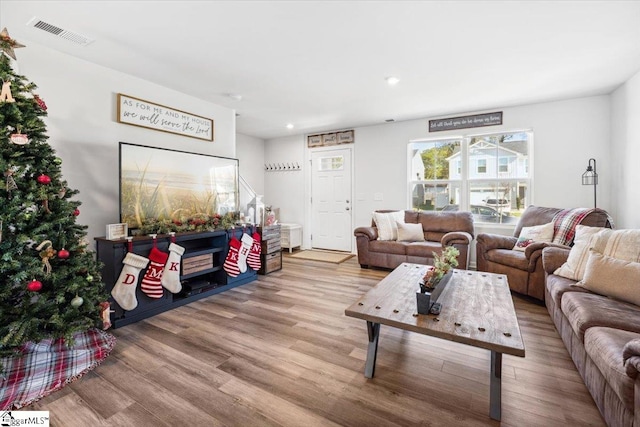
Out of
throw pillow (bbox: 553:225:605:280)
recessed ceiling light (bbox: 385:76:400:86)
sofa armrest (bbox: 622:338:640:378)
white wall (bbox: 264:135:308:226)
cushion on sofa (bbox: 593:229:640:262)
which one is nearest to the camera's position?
sofa armrest (bbox: 622:338:640:378)

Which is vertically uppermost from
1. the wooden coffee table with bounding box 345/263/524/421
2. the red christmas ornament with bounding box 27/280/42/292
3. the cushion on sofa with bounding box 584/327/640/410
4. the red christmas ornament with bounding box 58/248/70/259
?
the red christmas ornament with bounding box 58/248/70/259

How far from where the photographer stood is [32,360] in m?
1.99

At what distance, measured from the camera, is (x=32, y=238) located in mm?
1889

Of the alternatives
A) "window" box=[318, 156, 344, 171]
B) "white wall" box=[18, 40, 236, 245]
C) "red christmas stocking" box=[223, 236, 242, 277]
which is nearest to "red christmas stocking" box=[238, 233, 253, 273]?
"red christmas stocking" box=[223, 236, 242, 277]

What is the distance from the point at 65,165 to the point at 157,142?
0.96 m

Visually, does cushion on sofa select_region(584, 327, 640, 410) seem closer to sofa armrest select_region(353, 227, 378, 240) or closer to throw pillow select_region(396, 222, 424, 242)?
throw pillow select_region(396, 222, 424, 242)

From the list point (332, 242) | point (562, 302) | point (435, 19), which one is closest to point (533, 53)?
point (435, 19)

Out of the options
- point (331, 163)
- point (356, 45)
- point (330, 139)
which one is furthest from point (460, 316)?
point (330, 139)

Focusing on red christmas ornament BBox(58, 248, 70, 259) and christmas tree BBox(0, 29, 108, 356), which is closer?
christmas tree BBox(0, 29, 108, 356)

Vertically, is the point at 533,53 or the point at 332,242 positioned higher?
the point at 533,53

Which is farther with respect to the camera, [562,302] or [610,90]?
[610,90]

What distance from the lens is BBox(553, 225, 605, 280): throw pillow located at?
2.33 metres

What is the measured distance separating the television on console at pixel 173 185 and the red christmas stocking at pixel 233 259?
49cm

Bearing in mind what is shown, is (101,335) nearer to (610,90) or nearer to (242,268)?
(242,268)
